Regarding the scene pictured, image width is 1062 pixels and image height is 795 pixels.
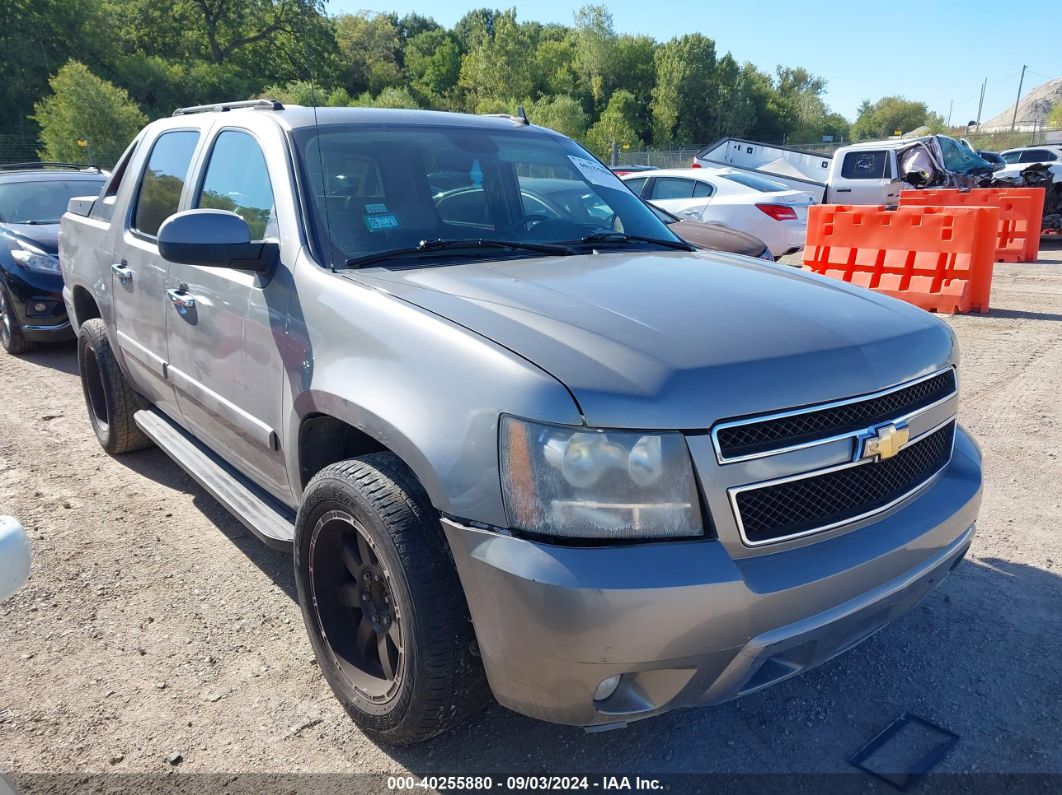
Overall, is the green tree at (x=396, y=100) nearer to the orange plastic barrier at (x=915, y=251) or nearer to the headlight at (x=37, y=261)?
the headlight at (x=37, y=261)

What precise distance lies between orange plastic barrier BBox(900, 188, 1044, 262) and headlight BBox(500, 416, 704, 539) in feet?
40.6

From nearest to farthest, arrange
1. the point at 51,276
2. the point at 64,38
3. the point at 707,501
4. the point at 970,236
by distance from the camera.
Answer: the point at 707,501, the point at 51,276, the point at 970,236, the point at 64,38

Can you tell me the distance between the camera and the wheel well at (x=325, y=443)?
2486 mm

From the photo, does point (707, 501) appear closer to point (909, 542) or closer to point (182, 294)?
point (909, 542)

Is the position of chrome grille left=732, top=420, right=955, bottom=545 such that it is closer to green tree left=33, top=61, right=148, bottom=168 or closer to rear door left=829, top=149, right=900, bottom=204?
rear door left=829, top=149, right=900, bottom=204

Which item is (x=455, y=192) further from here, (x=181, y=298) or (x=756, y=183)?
(x=756, y=183)

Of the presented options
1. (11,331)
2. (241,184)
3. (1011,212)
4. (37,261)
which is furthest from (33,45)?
(241,184)

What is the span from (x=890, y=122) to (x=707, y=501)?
114 metres

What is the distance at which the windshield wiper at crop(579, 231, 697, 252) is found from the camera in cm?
310

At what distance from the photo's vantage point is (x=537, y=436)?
1.76m

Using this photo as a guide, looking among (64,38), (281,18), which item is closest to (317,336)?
(64,38)

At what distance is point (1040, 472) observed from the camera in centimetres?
421

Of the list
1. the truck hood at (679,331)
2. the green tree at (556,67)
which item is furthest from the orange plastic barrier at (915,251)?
the green tree at (556,67)

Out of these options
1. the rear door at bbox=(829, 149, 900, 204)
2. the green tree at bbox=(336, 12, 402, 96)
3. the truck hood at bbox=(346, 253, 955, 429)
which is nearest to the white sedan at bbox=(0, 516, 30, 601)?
the truck hood at bbox=(346, 253, 955, 429)
